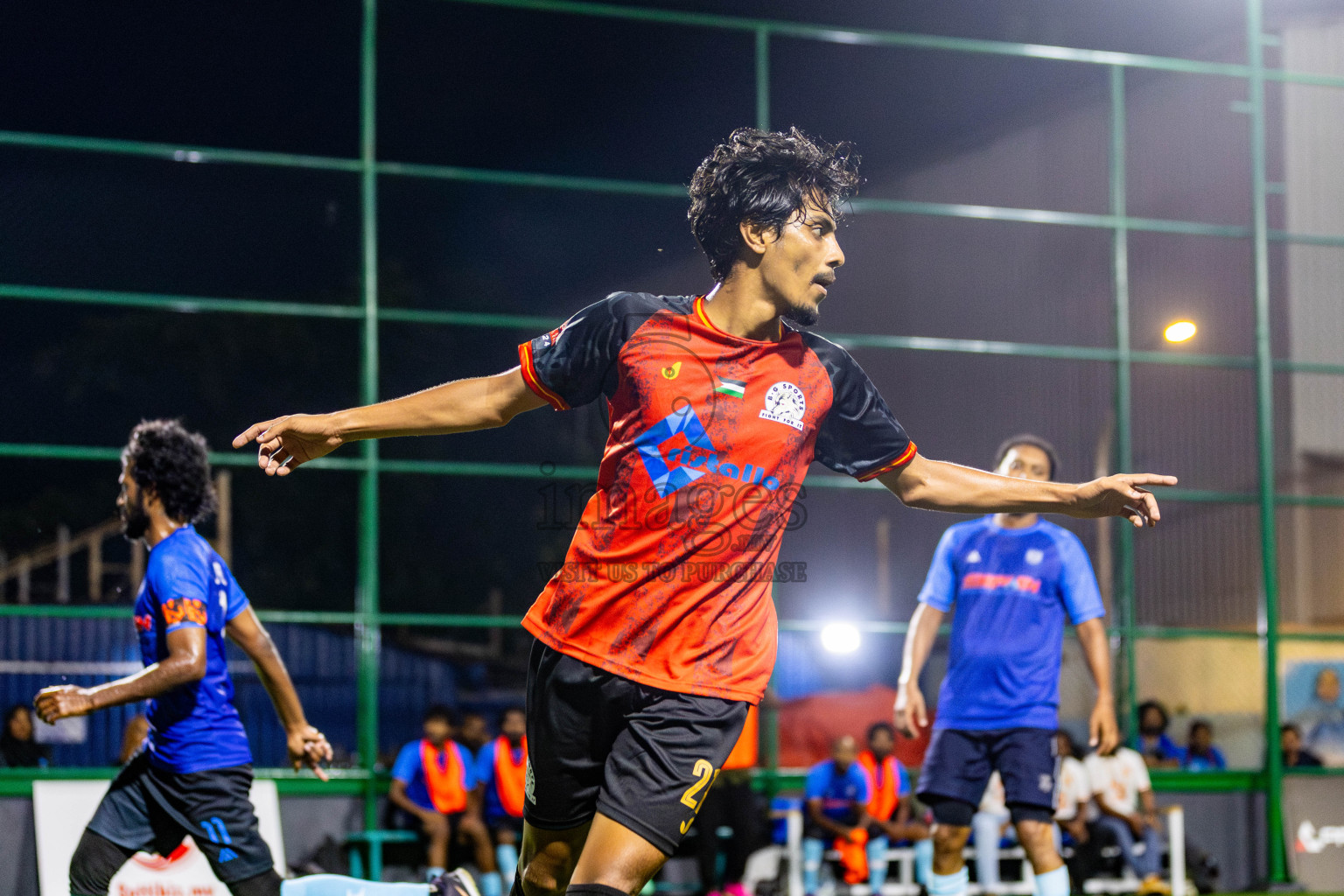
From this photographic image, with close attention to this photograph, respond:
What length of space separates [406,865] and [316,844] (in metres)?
0.59

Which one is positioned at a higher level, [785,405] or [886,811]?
[785,405]

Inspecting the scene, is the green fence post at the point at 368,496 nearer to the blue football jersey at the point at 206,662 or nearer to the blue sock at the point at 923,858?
the blue sock at the point at 923,858

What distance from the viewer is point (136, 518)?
5.37 m

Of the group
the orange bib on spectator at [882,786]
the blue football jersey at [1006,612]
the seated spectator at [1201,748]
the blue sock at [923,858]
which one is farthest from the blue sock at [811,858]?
the blue football jersey at [1006,612]

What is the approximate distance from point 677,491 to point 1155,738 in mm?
8449

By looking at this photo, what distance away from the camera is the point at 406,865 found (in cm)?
907

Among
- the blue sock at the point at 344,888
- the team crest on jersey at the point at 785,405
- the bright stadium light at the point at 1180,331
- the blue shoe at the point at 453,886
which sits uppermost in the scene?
the bright stadium light at the point at 1180,331

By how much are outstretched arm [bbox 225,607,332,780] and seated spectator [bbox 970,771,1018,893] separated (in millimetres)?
4741

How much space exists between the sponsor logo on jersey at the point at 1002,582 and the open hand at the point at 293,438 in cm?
391

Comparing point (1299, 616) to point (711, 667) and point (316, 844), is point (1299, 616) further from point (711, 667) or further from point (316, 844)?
point (711, 667)

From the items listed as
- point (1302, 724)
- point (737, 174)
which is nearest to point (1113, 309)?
point (1302, 724)

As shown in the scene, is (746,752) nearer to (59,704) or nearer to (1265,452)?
(1265,452)

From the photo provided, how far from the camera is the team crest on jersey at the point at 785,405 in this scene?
3605mm

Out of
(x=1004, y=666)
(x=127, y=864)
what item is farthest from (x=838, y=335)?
(x=127, y=864)
